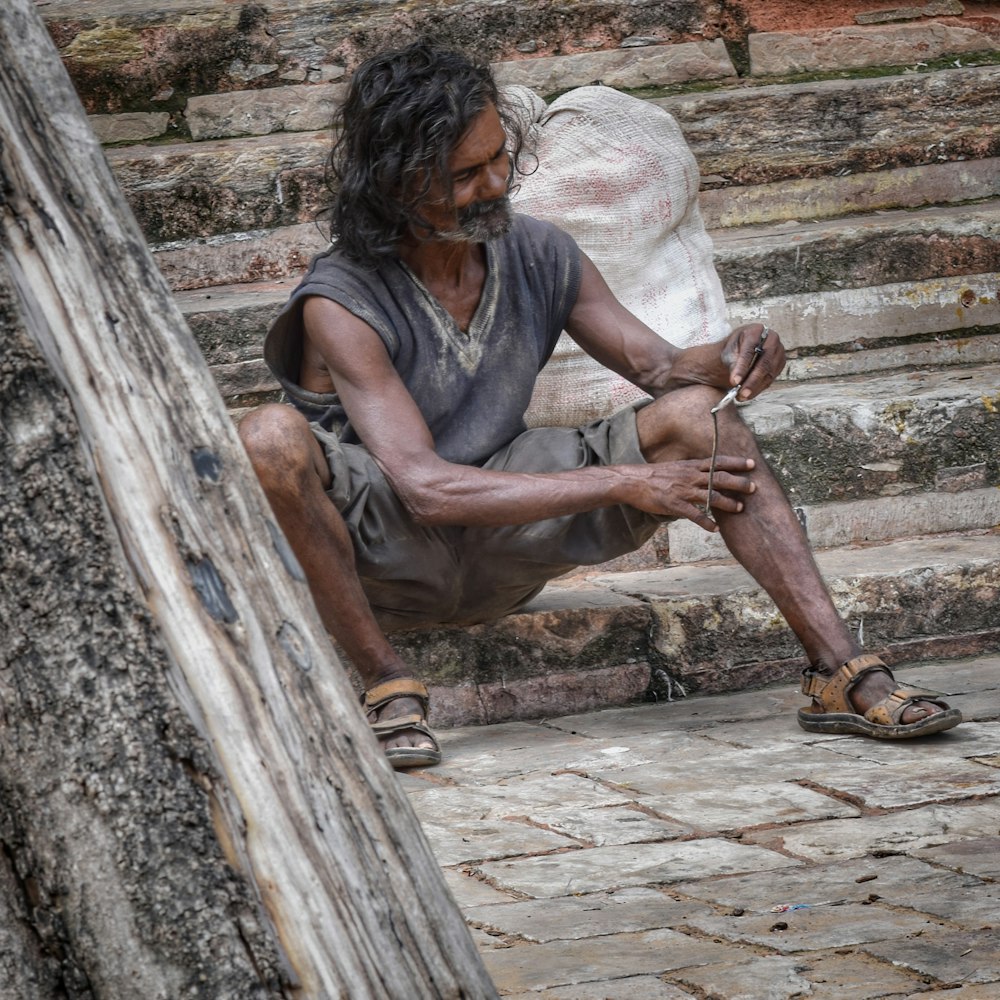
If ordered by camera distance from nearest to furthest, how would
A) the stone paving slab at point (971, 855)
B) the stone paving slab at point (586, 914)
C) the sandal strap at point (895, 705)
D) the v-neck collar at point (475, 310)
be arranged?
the stone paving slab at point (586, 914) < the stone paving slab at point (971, 855) < the sandal strap at point (895, 705) < the v-neck collar at point (475, 310)

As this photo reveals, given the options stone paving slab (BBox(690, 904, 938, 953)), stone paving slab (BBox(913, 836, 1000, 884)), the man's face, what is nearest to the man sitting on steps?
the man's face

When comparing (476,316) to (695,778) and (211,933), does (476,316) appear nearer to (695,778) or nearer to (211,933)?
(695,778)

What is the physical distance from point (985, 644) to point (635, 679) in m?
0.86

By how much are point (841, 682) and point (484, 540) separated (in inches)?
31.6

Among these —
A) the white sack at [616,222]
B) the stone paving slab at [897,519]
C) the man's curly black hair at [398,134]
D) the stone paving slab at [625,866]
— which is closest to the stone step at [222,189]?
the white sack at [616,222]

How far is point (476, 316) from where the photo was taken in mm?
3426

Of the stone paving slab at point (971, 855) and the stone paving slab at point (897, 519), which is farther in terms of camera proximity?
the stone paving slab at point (897, 519)

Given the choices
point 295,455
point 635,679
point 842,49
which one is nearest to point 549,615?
point 635,679

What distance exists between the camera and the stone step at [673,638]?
366 centimetres

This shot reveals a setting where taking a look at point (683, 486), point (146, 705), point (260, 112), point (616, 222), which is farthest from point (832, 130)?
point (146, 705)

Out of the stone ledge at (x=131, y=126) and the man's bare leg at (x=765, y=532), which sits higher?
the stone ledge at (x=131, y=126)

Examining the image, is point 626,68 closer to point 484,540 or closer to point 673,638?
point 673,638

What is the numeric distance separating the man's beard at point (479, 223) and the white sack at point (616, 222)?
1081 millimetres

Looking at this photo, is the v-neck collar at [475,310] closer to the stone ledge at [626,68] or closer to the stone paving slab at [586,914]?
the stone paving slab at [586,914]
